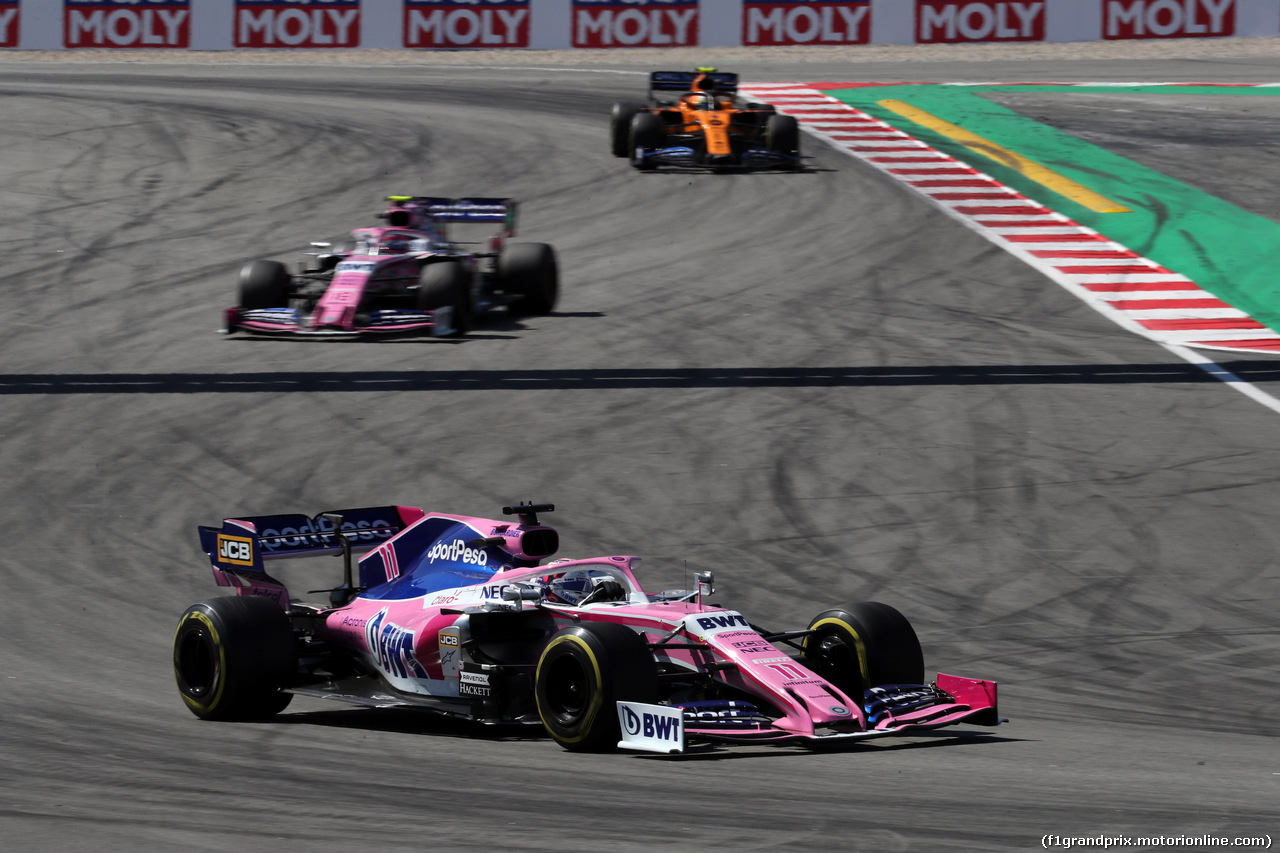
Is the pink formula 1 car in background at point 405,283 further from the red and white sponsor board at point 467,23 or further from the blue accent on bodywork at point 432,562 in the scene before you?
the red and white sponsor board at point 467,23

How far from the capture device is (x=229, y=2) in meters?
36.7

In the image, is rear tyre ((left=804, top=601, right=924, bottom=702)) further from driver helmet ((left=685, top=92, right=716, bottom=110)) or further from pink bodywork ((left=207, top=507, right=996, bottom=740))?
driver helmet ((left=685, top=92, right=716, bottom=110))

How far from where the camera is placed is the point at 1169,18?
35750mm

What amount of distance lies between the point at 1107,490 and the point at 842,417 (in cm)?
A: 267

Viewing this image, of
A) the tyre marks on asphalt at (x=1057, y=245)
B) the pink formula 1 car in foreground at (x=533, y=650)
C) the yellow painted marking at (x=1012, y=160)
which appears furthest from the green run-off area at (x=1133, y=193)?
the pink formula 1 car in foreground at (x=533, y=650)

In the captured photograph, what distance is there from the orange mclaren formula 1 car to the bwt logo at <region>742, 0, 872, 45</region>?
9742mm

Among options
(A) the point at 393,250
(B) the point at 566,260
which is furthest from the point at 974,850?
(B) the point at 566,260

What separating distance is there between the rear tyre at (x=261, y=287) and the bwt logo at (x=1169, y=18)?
2404 cm

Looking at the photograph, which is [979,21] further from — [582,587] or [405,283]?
[582,587]

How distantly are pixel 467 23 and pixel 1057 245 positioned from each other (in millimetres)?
18702

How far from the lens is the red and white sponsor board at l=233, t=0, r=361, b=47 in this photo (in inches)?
1443

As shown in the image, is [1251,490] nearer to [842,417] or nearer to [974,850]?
[842,417]

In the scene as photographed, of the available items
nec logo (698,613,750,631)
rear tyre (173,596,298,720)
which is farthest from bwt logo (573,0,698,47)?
nec logo (698,613,750,631)

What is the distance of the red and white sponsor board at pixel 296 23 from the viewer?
36656 millimetres
